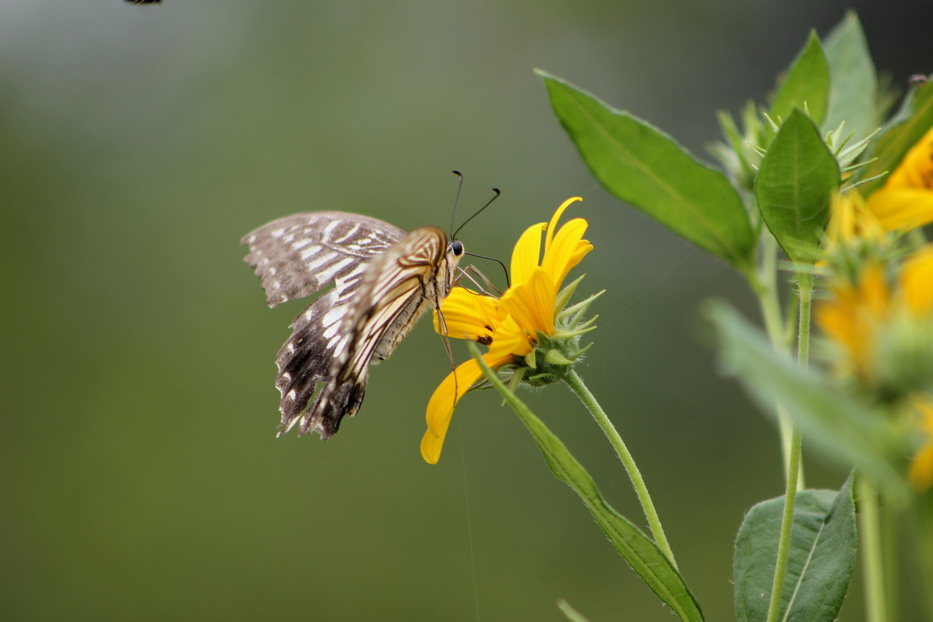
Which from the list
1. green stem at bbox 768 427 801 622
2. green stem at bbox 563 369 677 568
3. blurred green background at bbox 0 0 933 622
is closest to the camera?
green stem at bbox 768 427 801 622

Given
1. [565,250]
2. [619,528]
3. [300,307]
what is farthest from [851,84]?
[300,307]

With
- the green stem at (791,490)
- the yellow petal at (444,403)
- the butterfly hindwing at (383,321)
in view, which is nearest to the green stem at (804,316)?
the green stem at (791,490)

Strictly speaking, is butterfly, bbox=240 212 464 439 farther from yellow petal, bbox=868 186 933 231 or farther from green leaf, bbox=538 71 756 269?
yellow petal, bbox=868 186 933 231

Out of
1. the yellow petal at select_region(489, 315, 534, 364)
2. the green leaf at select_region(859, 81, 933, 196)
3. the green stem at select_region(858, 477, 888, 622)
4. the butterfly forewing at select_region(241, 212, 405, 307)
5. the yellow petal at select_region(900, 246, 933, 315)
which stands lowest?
the green stem at select_region(858, 477, 888, 622)

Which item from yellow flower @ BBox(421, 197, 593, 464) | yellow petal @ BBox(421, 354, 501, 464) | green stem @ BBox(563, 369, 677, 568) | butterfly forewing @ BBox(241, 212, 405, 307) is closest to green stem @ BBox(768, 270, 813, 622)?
green stem @ BBox(563, 369, 677, 568)

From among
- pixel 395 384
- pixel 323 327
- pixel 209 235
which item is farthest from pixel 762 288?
pixel 209 235

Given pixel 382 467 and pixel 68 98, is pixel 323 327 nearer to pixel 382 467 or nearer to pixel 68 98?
pixel 382 467
